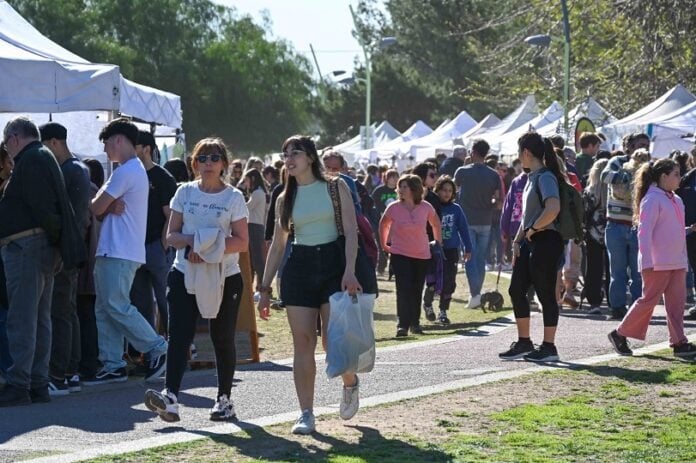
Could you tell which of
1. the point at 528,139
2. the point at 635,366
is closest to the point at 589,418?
the point at 635,366

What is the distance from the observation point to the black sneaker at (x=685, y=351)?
12.0 meters

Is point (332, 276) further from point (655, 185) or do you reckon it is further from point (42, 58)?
point (42, 58)

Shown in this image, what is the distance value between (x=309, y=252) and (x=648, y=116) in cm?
1972

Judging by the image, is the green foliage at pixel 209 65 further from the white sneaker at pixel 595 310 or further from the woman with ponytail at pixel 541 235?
the woman with ponytail at pixel 541 235

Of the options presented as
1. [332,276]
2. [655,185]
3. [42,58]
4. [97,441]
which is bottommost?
[97,441]

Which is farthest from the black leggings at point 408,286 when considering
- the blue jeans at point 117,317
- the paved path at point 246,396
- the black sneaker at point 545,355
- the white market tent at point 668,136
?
the white market tent at point 668,136

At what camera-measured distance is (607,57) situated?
36719mm

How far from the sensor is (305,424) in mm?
8570

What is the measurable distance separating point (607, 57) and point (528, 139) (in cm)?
2553

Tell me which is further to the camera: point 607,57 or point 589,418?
point 607,57

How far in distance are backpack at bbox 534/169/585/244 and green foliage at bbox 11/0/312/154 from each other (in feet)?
199

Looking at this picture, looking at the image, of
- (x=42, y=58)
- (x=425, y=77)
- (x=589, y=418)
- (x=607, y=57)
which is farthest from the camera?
(x=425, y=77)

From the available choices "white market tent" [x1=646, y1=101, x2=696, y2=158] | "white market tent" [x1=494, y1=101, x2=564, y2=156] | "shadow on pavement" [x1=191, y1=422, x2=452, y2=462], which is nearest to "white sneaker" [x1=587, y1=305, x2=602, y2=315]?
"shadow on pavement" [x1=191, y1=422, x2=452, y2=462]

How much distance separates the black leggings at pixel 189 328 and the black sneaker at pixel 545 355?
11.5 feet
